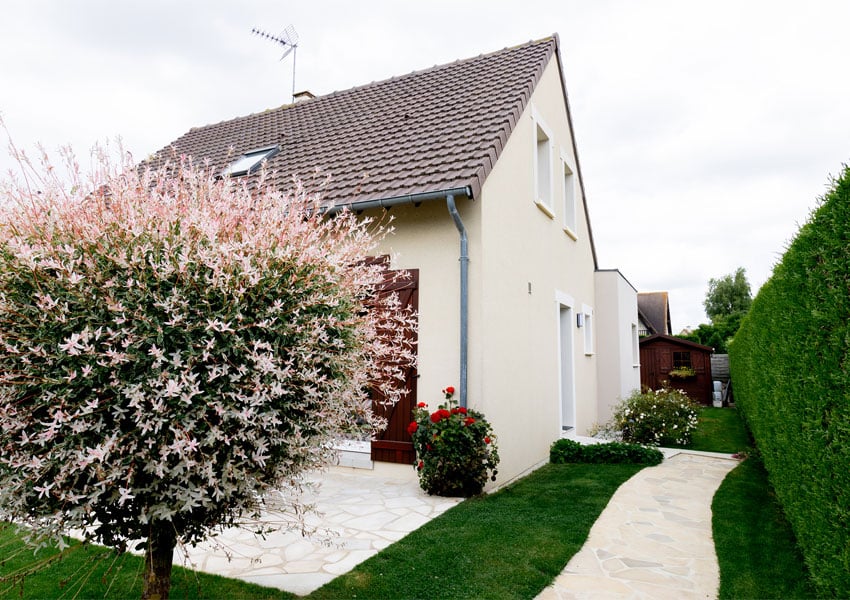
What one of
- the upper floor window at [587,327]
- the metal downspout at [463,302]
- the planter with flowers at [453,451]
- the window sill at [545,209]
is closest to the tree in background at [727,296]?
the upper floor window at [587,327]

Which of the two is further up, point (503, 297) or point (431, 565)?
point (503, 297)

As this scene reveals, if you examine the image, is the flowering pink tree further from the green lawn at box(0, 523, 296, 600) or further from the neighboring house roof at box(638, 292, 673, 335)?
the neighboring house roof at box(638, 292, 673, 335)

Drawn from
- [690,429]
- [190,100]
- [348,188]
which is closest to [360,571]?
[348,188]

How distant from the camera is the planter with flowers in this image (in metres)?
5.72

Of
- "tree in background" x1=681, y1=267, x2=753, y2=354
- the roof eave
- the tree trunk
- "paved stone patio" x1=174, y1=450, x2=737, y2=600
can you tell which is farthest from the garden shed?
the tree trunk

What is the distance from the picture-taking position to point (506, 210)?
7.37 meters

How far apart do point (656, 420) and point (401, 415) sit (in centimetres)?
610

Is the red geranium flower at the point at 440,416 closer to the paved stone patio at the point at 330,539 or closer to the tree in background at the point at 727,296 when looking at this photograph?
the paved stone patio at the point at 330,539

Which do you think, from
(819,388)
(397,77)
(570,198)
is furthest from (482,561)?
(397,77)

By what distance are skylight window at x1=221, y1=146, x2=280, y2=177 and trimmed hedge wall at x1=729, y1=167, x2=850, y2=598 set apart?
332 inches

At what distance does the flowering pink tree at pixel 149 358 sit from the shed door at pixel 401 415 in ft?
12.8

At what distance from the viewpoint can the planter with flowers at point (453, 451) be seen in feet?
18.8

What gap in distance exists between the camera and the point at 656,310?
106 feet

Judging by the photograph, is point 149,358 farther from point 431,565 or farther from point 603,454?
point 603,454
